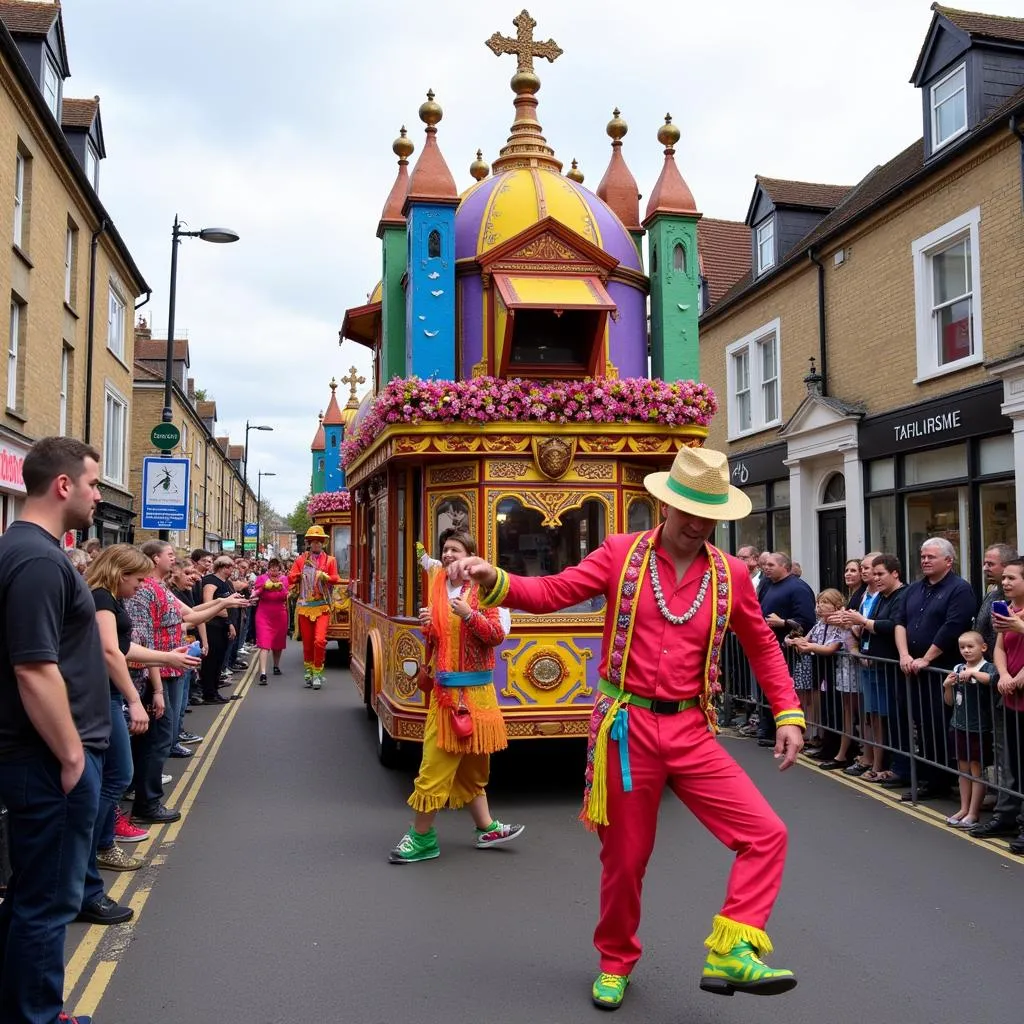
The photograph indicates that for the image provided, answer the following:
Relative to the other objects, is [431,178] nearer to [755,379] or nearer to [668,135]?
[668,135]

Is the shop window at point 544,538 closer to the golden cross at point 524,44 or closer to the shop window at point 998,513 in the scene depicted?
the golden cross at point 524,44

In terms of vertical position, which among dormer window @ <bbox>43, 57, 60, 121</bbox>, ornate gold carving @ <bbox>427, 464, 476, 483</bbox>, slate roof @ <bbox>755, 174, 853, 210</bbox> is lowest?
ornate gold carving @ <bbox>427, 464, 476, 483</bbox>

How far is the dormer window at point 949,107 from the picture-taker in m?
14.1

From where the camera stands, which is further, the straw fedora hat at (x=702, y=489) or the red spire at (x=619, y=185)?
the red spire at (x=619, y=185)

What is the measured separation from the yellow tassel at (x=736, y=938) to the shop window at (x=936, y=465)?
38.3ft

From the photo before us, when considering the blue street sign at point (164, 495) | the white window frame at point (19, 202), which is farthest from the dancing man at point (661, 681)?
the white window frame at point (19, 202)

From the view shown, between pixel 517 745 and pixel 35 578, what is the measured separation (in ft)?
22.1

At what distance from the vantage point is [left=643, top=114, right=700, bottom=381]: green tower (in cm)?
858

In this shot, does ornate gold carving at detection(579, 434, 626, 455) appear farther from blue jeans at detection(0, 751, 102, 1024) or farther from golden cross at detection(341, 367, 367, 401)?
golden cross at detection(341, 367, 367, 401)

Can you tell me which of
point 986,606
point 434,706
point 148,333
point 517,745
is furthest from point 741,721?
point 148,333

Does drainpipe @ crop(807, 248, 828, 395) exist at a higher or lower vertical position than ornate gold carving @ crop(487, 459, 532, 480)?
higher

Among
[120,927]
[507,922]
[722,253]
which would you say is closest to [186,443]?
[722,253]

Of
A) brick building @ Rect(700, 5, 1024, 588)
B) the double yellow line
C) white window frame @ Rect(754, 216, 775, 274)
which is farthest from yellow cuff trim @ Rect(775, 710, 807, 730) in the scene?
white window frame @ Rect(754, 216, 775, 274)

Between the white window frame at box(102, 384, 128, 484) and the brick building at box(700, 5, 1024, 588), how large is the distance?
562 inches
